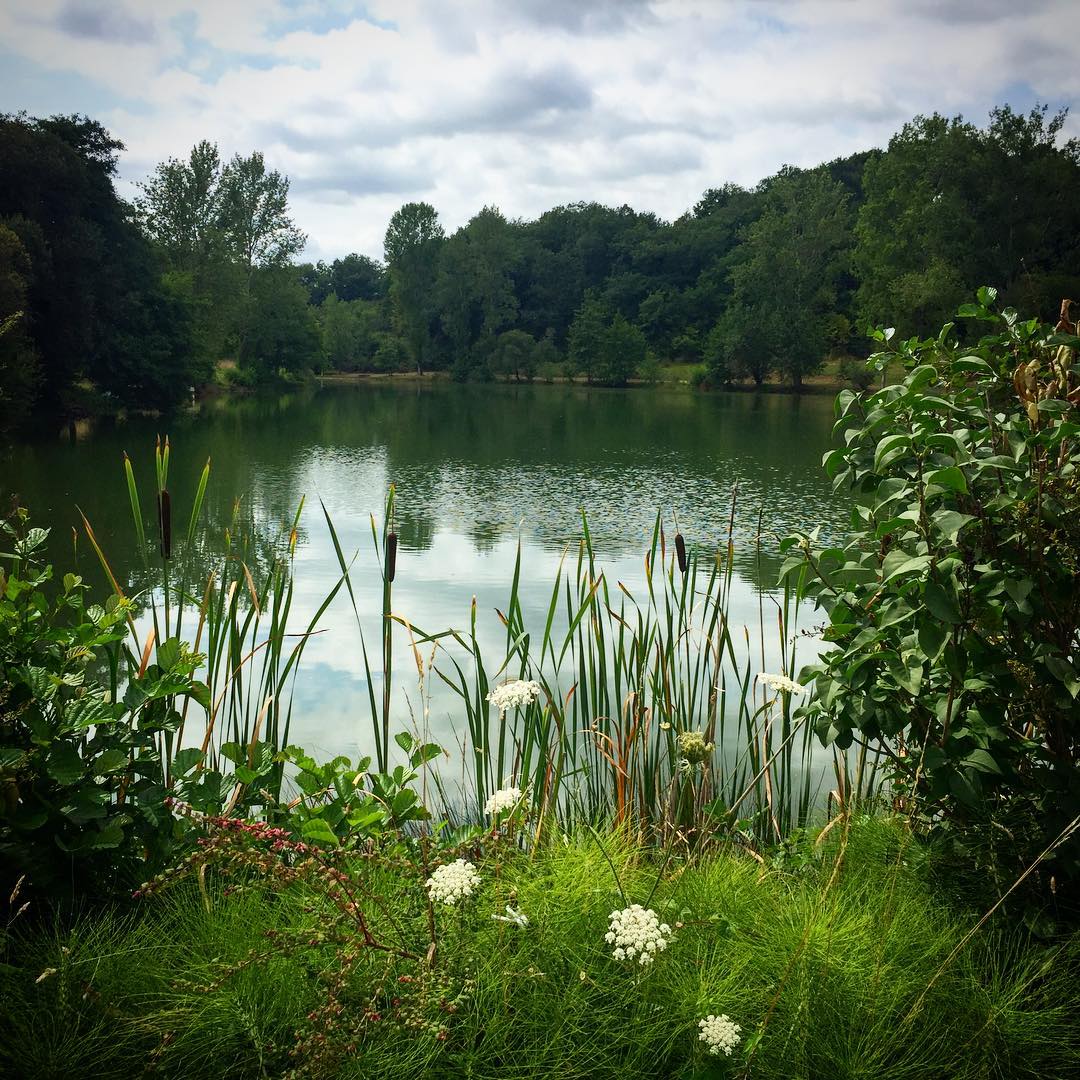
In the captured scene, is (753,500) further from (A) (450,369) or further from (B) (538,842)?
(A) (450,369)

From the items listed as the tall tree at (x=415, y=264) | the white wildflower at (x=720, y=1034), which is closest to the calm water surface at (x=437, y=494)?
the white wildflower at (x=720, y=1034)

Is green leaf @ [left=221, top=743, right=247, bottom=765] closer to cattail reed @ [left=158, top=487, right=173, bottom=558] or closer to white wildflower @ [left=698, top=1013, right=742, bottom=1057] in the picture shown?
cattail reed @ [left=158, top=487, right=173, bottom=558]

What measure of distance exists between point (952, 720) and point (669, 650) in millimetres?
1070

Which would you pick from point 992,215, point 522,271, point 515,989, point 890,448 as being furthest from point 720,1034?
point 522,271

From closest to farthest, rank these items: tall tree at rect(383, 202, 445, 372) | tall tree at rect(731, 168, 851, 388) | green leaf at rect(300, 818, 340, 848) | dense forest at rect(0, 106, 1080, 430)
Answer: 1. green leaf at rect(300, 818, 340, 848)
2. dense forest at rect(0, 106, 1080, 430)
3. tall tree at rect(731, 168, 851, 388)
4. tall tree at rect(383, 202, 445, 372)

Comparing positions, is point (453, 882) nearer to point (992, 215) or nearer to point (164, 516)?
point (164, 516)

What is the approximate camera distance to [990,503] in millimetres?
1818

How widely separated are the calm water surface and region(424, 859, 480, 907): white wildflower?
1.52 meters

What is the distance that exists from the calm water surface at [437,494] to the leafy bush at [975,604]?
2.77 feet

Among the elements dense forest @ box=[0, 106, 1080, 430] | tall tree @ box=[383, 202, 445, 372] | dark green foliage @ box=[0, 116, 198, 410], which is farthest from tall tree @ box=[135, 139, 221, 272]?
tall tree @ box=[383, 202, 445, 372]

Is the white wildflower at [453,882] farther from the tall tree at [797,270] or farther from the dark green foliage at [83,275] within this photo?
the tall tree at [797,270]

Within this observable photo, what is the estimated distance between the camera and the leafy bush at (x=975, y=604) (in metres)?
1.77

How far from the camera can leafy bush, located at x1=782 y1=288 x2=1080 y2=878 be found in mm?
1774

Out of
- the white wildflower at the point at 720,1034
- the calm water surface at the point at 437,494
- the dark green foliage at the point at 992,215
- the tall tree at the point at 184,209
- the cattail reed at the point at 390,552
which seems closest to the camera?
the white wildflower at the point at 720,1034
